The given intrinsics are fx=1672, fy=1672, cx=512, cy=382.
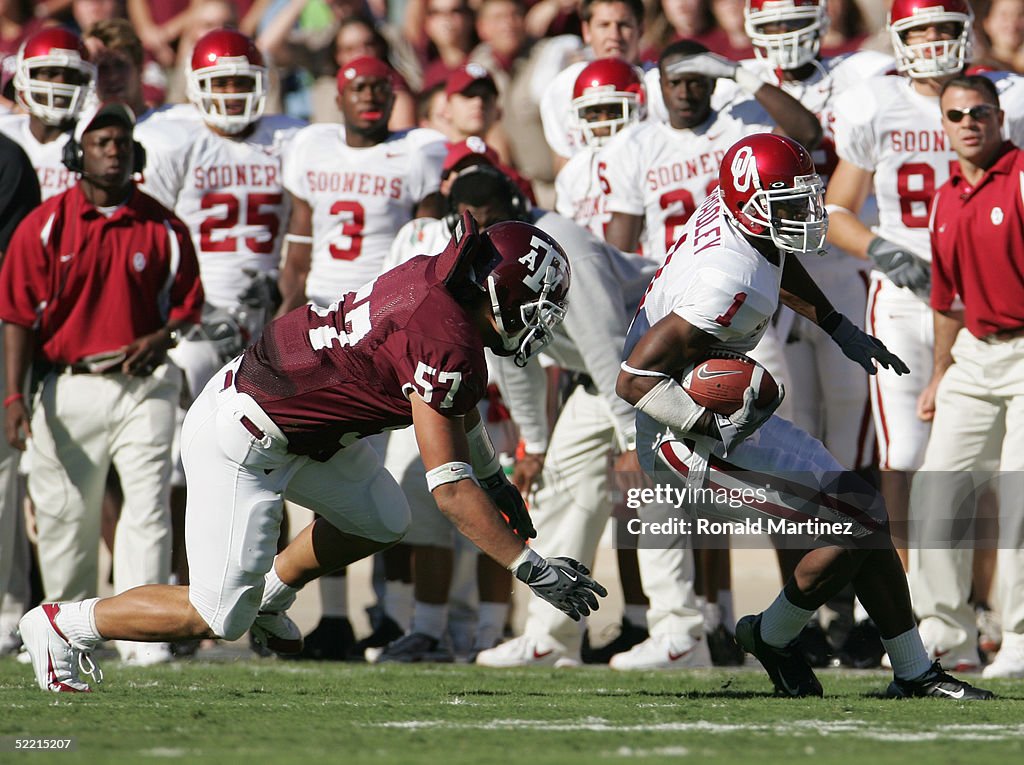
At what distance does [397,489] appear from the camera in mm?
5246

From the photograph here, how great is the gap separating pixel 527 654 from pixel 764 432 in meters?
1.92

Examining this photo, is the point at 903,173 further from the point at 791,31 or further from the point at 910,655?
the point at 910,655

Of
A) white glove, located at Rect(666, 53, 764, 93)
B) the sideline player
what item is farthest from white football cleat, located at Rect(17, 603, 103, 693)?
white glove, located at Rect(666, 53, 764, 93)

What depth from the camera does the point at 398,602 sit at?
7.44 meters

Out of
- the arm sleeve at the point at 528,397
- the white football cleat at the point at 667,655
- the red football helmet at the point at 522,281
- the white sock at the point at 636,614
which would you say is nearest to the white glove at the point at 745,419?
the red football helmet at the point at 522,281

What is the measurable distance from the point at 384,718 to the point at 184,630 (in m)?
0.71

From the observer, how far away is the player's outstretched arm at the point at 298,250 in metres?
7.68

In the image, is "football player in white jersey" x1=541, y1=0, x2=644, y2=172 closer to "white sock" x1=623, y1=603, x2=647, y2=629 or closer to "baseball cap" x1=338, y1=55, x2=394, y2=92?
"baseball cap" x1=338, y1=55, x2=394, y2=92

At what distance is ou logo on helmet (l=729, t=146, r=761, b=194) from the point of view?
5207 millimetres

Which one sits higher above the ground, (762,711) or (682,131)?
(682,131)

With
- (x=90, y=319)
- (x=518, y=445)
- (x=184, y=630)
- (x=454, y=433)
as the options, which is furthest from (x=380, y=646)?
(x=454, y=433)

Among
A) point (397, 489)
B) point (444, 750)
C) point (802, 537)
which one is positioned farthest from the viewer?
point (802, 537)

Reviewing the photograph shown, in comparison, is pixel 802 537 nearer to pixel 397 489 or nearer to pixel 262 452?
pixel 397 489

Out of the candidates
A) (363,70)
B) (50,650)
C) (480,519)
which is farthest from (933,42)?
(50,650)
